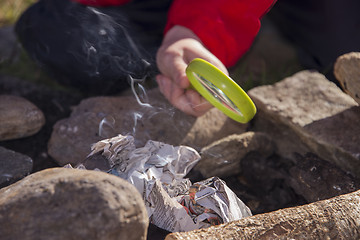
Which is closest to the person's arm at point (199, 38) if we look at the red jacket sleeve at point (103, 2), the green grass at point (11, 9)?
the red jacket sleeve at point (103, 2)

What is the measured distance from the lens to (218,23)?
5.37 ft

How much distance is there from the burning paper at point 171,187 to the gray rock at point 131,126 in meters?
0.22

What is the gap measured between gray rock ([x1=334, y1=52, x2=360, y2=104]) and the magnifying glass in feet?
1.27

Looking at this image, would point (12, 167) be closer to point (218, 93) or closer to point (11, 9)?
point (218, 93)

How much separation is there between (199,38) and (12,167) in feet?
2.65

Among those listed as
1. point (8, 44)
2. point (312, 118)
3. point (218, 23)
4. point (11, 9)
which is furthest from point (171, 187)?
point (11, 9)

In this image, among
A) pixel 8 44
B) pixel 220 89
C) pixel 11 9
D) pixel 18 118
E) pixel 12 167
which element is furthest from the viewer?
pixel 11 9

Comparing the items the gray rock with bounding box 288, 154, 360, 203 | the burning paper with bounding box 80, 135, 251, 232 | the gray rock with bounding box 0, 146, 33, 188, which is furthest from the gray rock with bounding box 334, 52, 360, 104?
the gray rock with bounding box 0, 146, 33, 188

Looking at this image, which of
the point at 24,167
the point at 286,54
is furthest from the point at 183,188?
the point at 286,54

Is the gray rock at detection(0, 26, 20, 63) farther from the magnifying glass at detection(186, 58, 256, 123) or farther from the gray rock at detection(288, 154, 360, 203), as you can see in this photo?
the gray rock at detection(288, 154, 360, 203)

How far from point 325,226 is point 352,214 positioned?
0.26 feet

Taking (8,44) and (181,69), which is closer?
(181,69)

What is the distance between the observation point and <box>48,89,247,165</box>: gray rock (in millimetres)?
1427

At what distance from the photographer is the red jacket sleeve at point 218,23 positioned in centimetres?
159
